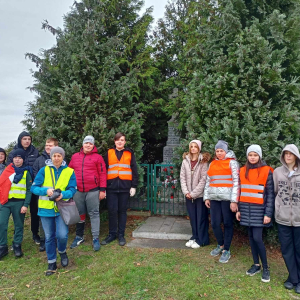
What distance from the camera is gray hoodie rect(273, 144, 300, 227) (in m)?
3.22

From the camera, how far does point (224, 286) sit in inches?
131

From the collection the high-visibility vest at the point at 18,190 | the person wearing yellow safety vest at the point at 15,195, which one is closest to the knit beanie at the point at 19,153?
the person wearing yellow safety vest at the point at 15,195

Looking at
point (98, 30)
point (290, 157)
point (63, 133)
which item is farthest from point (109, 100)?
point (290, 157)

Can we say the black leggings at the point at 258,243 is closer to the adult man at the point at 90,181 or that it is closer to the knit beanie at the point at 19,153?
the adult man at the point at 90,181

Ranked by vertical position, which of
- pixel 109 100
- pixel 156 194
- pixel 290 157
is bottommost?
pixel 156 194

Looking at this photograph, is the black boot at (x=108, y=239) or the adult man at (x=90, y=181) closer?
the adult man at (x=90, y=181)

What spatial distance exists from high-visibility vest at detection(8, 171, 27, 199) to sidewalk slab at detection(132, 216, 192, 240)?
2214mm

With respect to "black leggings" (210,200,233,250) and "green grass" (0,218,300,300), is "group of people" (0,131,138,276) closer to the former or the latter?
"green grass" (0,218,300,300)

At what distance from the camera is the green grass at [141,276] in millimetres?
3205

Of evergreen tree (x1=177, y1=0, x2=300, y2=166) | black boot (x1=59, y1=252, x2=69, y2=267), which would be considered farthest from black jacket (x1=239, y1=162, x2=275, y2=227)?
black boot (x1=59, y1=252, x2=69, y2=267)

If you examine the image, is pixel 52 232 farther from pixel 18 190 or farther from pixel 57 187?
pixel 18 190

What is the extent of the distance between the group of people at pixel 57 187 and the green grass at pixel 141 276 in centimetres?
26

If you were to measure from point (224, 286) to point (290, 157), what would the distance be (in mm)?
1854

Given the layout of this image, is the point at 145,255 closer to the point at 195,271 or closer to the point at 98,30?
the point at 195,271
